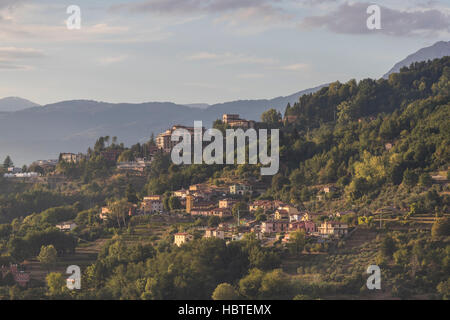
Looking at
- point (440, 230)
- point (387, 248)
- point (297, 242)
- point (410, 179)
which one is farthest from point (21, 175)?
point (440, 230)

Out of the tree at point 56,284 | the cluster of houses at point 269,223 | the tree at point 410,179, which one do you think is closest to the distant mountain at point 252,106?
the cluster of houses at point 269,223

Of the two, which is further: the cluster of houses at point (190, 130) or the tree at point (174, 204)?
the cluster of houses at point (190, 130)

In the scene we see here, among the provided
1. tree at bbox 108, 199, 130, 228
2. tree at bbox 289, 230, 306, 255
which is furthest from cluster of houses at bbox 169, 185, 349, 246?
tree at bbox 108, 199, 130, 228

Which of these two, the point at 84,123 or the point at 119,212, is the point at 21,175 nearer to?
the point at 119,212

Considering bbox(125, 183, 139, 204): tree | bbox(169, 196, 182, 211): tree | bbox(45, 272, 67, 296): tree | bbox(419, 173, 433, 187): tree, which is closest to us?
bbox(45, 272, 67, 296): tree

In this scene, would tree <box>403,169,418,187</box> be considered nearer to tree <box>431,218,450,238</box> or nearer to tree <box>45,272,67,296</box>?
tree <box>431,218,450,238</box>

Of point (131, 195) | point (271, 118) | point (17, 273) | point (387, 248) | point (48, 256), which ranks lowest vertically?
point (17, 273)

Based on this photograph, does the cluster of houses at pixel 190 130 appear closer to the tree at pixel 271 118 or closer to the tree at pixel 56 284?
the tree at pixel 271 118
